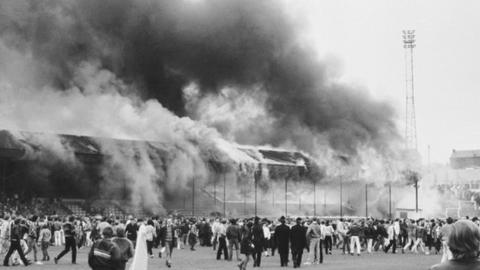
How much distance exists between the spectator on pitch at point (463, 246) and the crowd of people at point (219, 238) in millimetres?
1385

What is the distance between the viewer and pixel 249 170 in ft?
229

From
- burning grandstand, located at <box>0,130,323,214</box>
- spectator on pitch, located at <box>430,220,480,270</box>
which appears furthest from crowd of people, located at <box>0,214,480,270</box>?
burning grandstand, located at <box>0,130,323,214</box>

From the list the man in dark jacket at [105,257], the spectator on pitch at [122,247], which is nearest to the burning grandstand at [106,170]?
the spectator on pitch at [122,247]

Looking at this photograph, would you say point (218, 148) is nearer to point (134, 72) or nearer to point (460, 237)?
point (134, 72)

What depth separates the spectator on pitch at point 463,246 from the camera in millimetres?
4965

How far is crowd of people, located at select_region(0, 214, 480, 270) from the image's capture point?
36.1 ft

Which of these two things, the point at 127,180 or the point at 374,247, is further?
the point at 127,180

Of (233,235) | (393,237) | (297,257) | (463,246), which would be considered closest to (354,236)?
(393,237)

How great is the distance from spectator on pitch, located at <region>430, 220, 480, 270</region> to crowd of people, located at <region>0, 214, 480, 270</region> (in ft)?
4.54

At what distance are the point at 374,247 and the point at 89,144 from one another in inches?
1160

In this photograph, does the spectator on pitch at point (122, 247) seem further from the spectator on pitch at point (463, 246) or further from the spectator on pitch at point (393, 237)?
the spectator on pitch at point (393, 237)

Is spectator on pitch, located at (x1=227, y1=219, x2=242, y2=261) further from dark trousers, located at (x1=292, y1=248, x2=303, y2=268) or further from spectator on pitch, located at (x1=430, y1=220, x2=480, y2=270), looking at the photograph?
spectator on pitch, located at (x1=430, y1=220, x2=480, y2=270)

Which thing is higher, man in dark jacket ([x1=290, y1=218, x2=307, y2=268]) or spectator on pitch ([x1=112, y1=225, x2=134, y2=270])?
spectator on pitch ([x1=112, y1=225, x2=134, y2=270])

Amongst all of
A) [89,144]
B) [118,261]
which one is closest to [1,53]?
[89,144]
